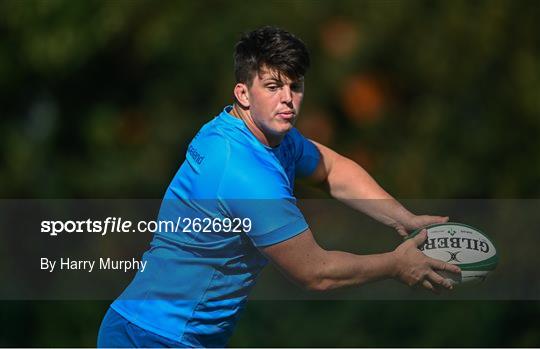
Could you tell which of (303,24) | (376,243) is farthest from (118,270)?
(303,24)

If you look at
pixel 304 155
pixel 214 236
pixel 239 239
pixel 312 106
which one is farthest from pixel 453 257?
pixel 312 106

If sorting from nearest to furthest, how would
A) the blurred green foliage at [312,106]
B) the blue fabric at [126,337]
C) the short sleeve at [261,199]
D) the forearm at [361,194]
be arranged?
the short sleeve at [261,199], the blue fabric at [126,337], the forearm at [361,194], the blurred green foliage at [312,106]

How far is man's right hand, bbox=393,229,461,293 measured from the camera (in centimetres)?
555

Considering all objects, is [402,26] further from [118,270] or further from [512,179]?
[118,270]

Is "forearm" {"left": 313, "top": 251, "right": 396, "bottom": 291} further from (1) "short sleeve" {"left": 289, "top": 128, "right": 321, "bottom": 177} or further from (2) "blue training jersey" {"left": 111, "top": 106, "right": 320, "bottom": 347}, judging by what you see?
(1) "short sleeve" {"left": 289, "top": 128, "right": 321, "bottom": 177}

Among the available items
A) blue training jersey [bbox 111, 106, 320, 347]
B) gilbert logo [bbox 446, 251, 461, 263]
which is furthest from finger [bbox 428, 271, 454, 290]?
blue training jersey [bbox 111, 106, 320, 347]

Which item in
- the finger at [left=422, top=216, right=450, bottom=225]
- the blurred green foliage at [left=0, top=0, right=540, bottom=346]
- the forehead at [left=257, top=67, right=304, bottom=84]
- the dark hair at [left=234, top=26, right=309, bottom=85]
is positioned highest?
the dark hair at [left=234, top=26, right=309, bottom=85]

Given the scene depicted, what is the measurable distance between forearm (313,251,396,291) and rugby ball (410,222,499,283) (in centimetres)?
37

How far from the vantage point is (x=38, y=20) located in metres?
13.9

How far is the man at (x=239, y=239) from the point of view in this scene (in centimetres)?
540

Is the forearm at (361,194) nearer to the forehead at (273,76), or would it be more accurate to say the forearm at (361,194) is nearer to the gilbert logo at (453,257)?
the gilbert logo at (453,257)

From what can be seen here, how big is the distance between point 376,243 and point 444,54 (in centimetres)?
242

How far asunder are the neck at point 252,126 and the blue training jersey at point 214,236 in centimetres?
4

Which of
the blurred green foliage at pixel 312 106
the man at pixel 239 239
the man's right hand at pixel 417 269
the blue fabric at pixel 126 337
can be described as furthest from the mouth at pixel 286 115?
the blurred green foliage at pixel 312 106
